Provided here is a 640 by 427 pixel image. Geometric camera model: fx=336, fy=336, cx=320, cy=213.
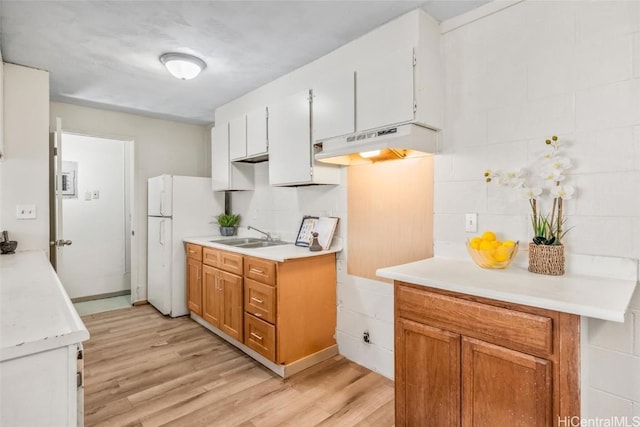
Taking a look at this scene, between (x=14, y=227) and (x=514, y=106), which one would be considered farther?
(x=14, y=227)

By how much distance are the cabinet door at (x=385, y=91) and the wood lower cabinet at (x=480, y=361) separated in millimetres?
1040

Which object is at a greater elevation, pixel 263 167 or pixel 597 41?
pixel 597 41

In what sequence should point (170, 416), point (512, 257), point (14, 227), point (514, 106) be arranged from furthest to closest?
1. point (14, 227)
2. point (170, 416)
3. point (514, 106)
4. point (512, 257)

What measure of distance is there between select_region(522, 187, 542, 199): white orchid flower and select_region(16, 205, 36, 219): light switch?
11.6 feet

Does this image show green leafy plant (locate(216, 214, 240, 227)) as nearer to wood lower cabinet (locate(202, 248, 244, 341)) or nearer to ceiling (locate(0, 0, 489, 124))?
wood lower cabinet (locate(202, 248, 244, 341))

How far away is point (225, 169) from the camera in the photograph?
3652 mm

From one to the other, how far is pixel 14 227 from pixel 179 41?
6.49ft

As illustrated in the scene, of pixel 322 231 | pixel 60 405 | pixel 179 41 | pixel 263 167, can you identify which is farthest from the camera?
pixel 263 167

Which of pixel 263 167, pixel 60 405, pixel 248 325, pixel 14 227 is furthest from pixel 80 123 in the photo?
pixel 60 405

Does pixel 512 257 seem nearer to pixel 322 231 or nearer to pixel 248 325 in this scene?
pixel 322 231

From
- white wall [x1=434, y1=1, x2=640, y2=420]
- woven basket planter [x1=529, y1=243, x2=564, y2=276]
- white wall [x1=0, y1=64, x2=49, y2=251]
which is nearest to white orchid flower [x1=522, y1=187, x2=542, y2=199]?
white wall [x1=434, y1=1, x2=640, y2=420]

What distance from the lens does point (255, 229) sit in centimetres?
366

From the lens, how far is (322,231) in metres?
2.86

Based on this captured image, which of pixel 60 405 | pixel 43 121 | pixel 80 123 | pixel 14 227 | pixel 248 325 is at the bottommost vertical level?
pixel 248 325
